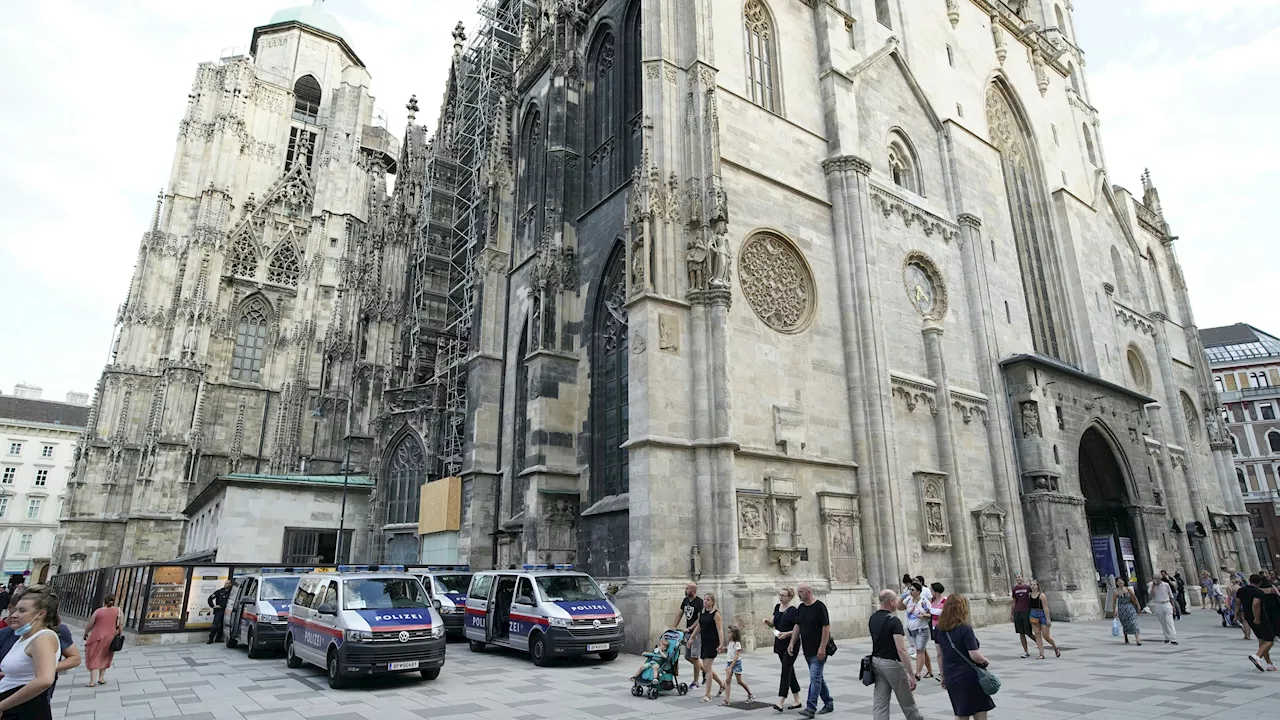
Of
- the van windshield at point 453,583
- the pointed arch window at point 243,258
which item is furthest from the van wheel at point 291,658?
the pointed arch window at point 243,258

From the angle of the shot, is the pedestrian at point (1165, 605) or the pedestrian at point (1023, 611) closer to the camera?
the pedestrian at point (1023, 611)

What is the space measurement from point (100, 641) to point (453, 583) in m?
8.57

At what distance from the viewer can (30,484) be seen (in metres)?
65.8

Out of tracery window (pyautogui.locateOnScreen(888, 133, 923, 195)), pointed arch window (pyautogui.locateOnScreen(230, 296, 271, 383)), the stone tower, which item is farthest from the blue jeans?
pointed arch window (pyautogui.locateOnScreen(230, 296, 271, 383))

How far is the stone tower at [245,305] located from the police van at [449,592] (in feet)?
50.7

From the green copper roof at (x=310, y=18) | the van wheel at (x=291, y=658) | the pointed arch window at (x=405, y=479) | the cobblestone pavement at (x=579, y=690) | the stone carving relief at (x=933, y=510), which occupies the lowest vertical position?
the cobblestone pavement at (x=579, y=690)

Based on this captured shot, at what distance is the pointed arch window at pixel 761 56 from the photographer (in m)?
21.8

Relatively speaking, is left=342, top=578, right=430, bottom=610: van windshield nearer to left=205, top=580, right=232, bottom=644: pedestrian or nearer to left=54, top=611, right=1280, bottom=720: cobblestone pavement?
left=54, top=611, right=1280, bottom=720: cobblestone pavement

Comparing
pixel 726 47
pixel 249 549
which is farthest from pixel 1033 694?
pixel 249 549

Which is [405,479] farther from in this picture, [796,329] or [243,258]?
[243,258]

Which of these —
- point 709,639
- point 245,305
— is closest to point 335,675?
point 709,639

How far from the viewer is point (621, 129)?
23297mm

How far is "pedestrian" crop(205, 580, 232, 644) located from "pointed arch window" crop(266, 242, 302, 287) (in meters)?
37.3

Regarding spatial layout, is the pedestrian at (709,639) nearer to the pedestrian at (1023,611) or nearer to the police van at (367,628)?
the police van at (367,628)
